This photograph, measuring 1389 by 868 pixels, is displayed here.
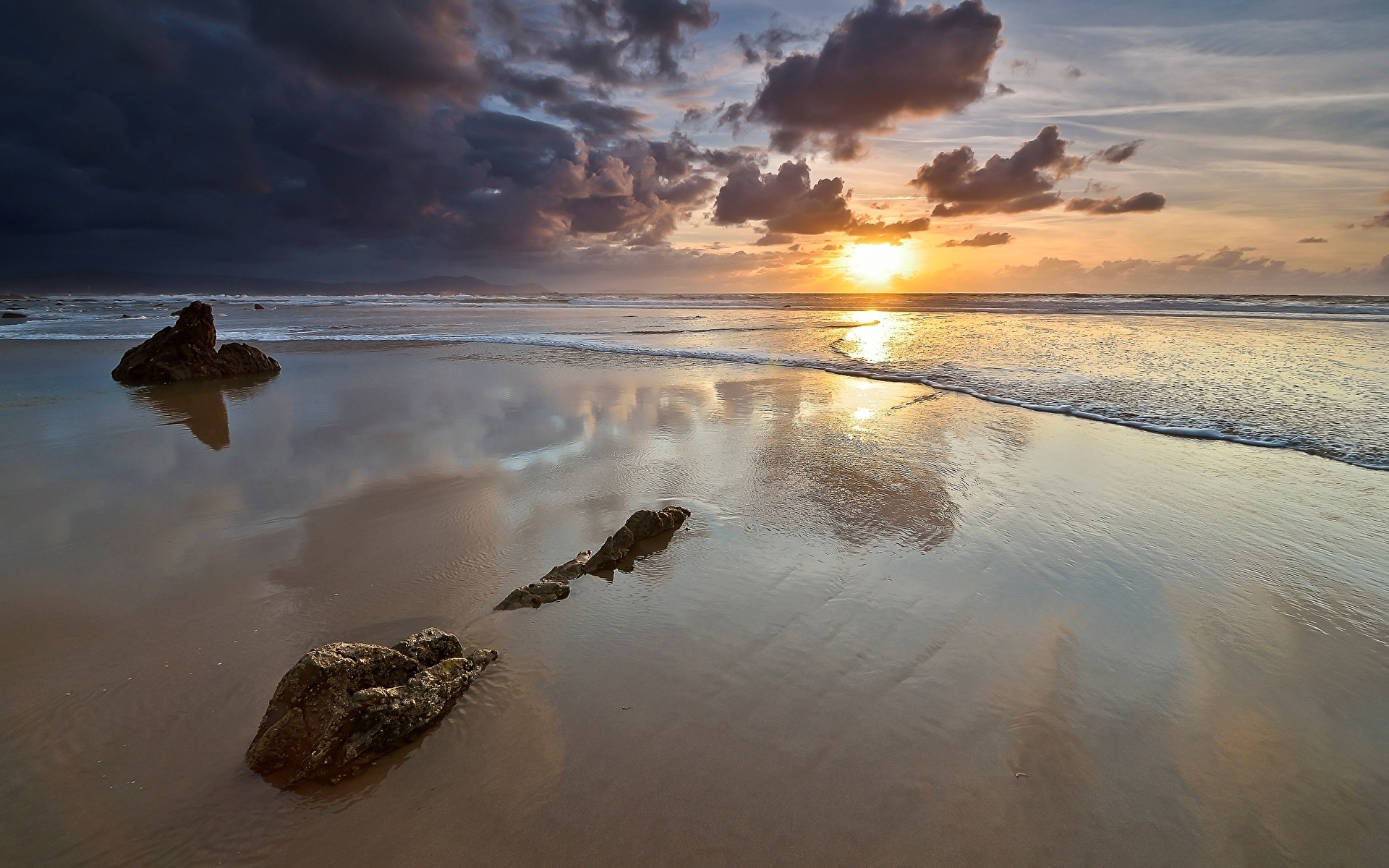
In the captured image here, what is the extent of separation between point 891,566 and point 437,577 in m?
3.15

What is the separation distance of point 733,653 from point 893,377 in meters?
10.3

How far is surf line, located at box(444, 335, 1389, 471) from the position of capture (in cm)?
733

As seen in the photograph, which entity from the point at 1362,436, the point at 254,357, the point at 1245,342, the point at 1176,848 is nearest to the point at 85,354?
the point at 254,357

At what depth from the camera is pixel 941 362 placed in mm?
14258

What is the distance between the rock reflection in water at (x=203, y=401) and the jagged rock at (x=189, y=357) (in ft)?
0.88

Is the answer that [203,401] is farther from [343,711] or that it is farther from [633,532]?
[343,711]

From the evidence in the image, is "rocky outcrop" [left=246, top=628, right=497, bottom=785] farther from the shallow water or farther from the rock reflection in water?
the shallow water

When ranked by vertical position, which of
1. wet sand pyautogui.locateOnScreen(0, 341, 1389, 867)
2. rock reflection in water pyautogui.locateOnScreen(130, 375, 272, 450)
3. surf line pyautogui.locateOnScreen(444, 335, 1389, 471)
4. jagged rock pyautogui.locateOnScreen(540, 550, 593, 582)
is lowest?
wet sand pyautogui.locateOnScreen(0, 341, 1389, 867)

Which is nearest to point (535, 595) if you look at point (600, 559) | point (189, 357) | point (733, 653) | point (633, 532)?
point (600, 559)

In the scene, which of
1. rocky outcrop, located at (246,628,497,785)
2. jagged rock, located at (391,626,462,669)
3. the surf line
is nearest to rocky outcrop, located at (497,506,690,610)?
jagged rock, located at (391,626,462,669)

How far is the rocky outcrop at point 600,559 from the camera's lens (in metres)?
3.67

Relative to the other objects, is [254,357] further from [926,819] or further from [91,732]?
[926,819]

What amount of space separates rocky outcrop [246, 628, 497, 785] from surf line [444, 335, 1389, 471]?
9.17 meters

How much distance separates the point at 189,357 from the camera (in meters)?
12.5
